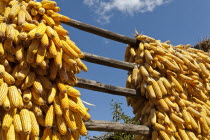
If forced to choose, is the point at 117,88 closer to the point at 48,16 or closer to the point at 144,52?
the point at 144,52

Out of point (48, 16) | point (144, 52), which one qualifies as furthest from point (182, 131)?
point (48, 16)

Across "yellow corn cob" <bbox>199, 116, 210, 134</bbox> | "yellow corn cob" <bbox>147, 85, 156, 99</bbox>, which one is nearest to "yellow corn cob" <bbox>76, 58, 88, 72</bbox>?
"yellow corn cob" <bbox>147, 85, 156, 99</bbox>

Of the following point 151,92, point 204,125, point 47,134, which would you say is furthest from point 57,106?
point 204,125

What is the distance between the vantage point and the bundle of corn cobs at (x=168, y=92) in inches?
180

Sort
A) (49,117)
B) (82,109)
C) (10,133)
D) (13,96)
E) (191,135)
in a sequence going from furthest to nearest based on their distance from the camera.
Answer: (191,135), (82,109), (49,117), (13,96), (10,133)

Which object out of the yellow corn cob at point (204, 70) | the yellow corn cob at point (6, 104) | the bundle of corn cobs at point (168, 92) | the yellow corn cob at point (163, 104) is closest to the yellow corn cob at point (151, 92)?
the bundle of corn cobs at point (168, 92)

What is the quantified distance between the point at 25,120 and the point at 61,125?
0.40m

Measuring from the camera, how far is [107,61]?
4.74 meters

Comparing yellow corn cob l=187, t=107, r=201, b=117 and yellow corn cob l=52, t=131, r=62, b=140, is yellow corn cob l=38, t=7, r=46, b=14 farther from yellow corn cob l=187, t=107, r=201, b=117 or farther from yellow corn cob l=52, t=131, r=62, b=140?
yellow corn cob l=187, t=107, r=201, b=117

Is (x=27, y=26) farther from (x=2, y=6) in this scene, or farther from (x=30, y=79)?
(x=30, y=79)

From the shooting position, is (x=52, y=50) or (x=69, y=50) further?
(x=69, y=50)

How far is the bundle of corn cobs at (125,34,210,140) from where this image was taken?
4578mm

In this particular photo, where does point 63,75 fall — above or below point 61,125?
above

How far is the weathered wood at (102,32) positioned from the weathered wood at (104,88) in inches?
40.6
